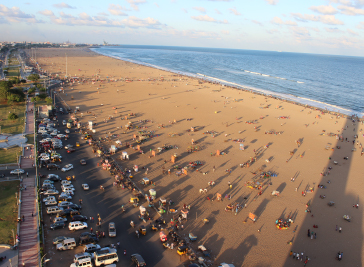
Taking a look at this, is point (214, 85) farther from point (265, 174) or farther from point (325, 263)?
point (325, 263)

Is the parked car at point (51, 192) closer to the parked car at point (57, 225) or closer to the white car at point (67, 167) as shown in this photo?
the white car at point (67, 167)

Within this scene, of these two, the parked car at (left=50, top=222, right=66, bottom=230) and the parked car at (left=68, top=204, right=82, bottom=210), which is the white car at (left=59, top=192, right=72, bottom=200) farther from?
the parked car at (left=50, top=222, right=66, bottom=230)

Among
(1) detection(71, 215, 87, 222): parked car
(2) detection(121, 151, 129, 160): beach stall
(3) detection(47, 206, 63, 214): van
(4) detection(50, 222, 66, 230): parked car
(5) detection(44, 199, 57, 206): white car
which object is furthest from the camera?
(2) detection(121, 151, 129, 160): beach stall

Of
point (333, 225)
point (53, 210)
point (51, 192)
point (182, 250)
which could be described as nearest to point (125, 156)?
point (51, 192)

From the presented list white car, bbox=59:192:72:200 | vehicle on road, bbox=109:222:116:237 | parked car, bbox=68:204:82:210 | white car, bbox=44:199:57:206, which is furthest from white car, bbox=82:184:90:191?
→ vehicle on road, bbox=109:222:116:237

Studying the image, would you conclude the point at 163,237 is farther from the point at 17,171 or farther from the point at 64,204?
the point at 17,171

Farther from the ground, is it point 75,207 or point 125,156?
point 125,156
